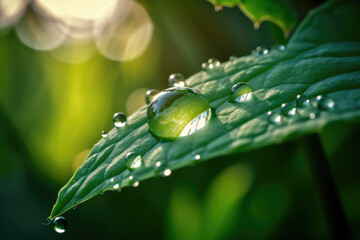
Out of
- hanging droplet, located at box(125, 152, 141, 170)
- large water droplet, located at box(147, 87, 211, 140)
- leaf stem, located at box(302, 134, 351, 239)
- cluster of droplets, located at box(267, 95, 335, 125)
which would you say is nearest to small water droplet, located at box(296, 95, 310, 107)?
cluster of droplets, located at box(267, 95, 335, 125)

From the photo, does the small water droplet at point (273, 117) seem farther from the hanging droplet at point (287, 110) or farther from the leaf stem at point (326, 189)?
the leaf stem at point (326, 189)

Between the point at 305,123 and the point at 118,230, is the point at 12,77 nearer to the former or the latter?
the point at 118,230

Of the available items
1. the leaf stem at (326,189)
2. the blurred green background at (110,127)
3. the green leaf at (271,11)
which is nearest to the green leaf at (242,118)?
the green leaf at (271,11)

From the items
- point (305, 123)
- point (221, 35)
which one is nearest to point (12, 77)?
point (221, 35)

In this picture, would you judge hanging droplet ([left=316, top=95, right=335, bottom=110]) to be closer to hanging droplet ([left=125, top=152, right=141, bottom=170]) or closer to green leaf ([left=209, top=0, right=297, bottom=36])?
hanging droplet ([left=125, top=152, right=141, bottom=170])

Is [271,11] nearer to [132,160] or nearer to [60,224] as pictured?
[132,160]

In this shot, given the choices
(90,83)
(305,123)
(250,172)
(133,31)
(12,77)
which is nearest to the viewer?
(305,123)

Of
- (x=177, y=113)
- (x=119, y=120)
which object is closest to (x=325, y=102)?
(x=177, y=113)
